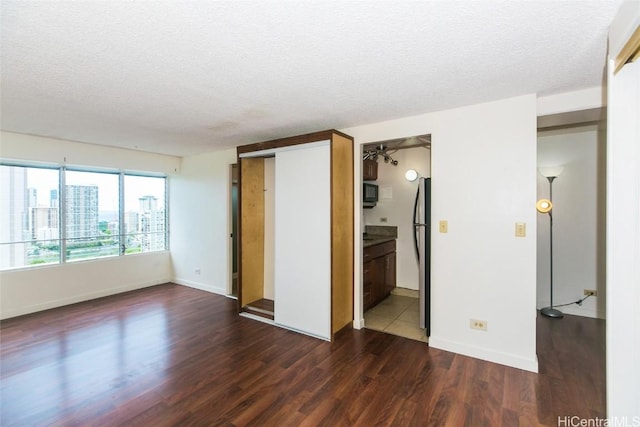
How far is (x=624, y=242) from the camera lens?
1.55 meters

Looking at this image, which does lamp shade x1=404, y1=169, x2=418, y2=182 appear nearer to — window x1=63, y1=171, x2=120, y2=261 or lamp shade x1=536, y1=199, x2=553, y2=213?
Answer: lamp shade x1=536, y1=199, x2=553, y2=213

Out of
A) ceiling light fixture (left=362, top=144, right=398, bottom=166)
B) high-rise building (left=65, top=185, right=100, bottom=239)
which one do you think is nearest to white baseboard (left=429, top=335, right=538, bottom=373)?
ceiling light fixture (left=362, top=144, right=398, bottom=166)

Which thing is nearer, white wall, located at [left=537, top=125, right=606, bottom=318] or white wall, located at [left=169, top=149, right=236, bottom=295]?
white wall, located at [left=537, top=125, right=606, bottom=318]

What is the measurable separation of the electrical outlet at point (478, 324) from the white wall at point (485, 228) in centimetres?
4

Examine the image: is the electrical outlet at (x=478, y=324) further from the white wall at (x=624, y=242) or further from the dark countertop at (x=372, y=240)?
the dark countertop at (x=372, y=240)

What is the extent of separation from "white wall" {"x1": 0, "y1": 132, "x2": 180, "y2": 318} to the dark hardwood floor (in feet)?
1.46

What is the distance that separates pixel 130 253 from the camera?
16.7ft

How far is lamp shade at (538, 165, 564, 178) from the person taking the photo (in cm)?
366

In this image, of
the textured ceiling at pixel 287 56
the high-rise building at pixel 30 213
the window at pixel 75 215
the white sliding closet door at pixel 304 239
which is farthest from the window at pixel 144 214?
the white sliding closet door at pixel 304 239

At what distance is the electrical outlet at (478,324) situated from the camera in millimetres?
2736

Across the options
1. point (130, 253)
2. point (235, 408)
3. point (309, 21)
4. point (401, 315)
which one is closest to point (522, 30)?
point (309, 21)

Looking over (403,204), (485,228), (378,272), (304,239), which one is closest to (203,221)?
(304,239)

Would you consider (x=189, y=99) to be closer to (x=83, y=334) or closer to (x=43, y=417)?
(x=43, y=417)

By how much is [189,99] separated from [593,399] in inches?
160
